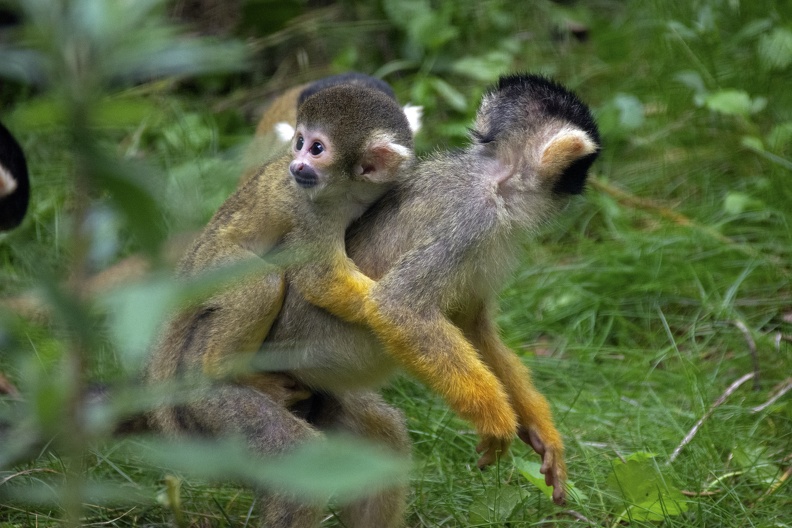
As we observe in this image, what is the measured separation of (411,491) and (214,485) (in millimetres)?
742

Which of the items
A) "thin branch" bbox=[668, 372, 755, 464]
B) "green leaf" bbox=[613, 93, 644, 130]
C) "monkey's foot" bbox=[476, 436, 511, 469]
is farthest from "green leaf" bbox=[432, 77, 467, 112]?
"monkey's foot" bbox=[476, 436, 511, 469]

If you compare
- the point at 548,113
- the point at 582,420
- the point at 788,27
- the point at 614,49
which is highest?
the point at 548,113

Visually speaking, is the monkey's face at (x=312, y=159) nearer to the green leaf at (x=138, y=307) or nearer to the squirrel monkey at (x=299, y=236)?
the squirrel monkey at (x=299, y=236)

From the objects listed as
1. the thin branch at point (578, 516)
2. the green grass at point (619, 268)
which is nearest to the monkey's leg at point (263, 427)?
the green grass at point (619, 268)

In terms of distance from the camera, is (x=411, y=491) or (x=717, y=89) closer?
(x=411, y=491)

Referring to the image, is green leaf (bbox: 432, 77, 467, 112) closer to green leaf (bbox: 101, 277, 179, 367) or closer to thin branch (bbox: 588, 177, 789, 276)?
thin branch (bbox: 588, 177, 789, 276)

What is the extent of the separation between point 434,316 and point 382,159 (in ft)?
1.85

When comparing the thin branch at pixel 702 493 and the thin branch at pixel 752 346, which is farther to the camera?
the thin branch at pixel 752 346

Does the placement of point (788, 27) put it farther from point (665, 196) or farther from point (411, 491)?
point (411, 491)

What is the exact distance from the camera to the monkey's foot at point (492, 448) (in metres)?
2.95

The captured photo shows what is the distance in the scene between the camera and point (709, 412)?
148 inches

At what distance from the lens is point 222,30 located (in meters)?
6.77

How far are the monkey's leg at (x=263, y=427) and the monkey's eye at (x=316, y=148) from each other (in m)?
0.80

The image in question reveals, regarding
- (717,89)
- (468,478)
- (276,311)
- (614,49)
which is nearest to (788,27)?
(717,89)
